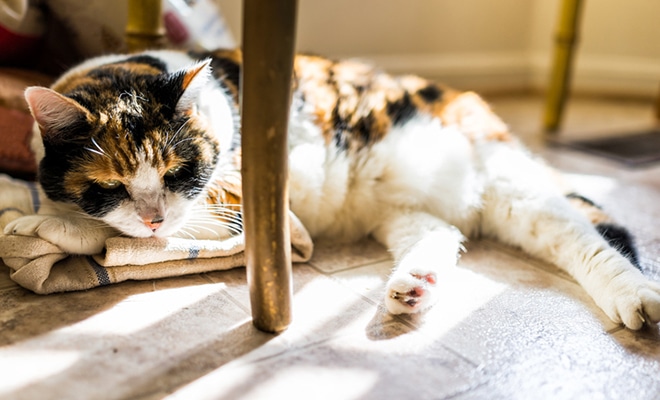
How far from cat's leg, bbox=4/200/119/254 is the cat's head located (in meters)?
0.05

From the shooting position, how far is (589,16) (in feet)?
12.9

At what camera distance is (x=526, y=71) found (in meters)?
Answer: 4.16

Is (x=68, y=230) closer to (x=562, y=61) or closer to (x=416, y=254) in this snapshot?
(x=416, y=254)

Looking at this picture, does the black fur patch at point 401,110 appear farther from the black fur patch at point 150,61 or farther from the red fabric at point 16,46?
the red fabric at point 16,46

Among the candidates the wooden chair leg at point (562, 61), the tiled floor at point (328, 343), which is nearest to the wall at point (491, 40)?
the wooden chair leg at point (562, 61)

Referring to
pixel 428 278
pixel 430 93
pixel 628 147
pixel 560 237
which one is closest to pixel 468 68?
pixel 628 147

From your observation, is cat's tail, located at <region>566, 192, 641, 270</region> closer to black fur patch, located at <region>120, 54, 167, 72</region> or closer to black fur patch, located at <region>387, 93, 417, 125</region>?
black fur patch, located at <region>387, 93, 417, 125</region>

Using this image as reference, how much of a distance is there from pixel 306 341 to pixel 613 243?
0.79 meters

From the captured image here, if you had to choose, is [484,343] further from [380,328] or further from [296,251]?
[296,251]

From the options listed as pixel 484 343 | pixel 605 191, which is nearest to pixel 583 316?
pixel 484 343

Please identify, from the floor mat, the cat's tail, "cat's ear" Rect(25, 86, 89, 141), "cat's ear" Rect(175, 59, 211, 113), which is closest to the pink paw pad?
the cat's tail

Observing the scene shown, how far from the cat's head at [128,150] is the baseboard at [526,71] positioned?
246cm

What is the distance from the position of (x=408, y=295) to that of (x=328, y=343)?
20 centimetres

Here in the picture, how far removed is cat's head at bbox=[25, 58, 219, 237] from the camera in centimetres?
116
